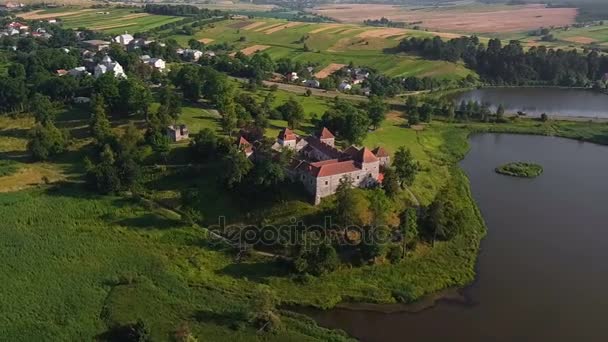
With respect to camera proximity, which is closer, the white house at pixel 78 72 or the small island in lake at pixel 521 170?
the small island in lake at pixel 521 170

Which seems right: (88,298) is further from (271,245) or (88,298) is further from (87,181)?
(87,181)

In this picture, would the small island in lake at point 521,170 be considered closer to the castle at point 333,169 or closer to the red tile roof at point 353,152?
the castle at point 333,169

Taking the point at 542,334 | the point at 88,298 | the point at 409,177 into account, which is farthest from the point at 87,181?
the point at 542,334

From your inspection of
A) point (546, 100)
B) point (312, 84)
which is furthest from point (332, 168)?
point (546, 100)

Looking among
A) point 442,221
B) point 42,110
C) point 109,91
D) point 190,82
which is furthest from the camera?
point 190,82

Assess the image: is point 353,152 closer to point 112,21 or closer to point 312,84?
point 312,84

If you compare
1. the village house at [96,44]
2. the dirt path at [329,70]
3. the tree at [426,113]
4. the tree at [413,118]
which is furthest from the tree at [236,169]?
the village house at [96,44]

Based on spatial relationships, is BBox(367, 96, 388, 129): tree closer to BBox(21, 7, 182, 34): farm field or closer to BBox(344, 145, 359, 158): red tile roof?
BBox(344, 145, 359, 158): red tile roof
